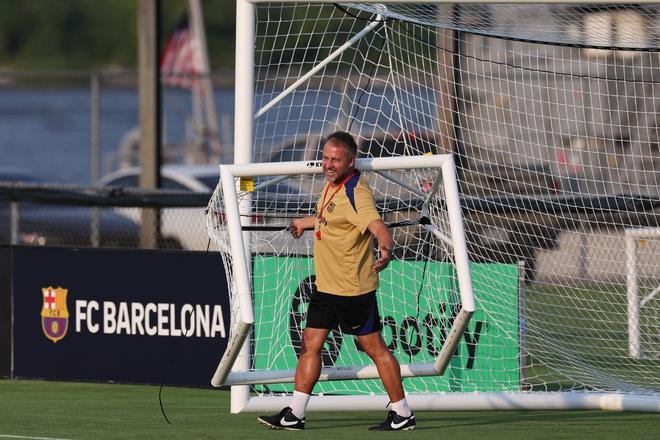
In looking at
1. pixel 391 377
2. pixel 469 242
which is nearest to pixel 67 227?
pixel 469 242

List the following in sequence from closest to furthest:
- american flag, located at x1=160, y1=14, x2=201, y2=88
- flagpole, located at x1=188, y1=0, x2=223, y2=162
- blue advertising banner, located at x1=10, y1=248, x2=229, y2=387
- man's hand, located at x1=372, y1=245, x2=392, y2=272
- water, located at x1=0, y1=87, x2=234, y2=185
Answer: man's hand, located at x1=372, y1=245, x2=392, y2=272, blue advertising banner, located at x1=10, y1=248, x2=229, y2=387, flagpole, located at x1=188, y1=0, x2=223, y2=162, american flag, located at x1=160, y1=14, x2=201, y2=88, water, located at x1=0, y1=87, x2=234, y2=185

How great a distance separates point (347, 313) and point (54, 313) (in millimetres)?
4123

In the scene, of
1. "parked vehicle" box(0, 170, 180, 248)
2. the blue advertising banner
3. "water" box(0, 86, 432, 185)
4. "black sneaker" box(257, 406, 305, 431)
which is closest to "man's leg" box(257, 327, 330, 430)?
"black sneaker" box(257, 406, 305, 431)

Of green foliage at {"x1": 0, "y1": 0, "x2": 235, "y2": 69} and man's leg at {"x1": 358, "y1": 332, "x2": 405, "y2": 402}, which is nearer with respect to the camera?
man's leg at {"x1": 358, "y1": 332, "x2": 405, "y2": 402}

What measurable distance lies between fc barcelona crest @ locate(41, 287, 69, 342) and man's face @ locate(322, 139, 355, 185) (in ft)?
13.4

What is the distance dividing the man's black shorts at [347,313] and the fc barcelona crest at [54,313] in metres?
3.80

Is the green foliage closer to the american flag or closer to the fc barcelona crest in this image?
the american flag

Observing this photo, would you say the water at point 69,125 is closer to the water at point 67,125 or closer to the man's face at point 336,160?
the water at point 67,125

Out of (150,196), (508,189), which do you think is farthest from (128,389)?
(508,189)

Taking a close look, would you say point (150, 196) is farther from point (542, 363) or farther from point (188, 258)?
point (542, 363)

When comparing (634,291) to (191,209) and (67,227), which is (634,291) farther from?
(67,227)

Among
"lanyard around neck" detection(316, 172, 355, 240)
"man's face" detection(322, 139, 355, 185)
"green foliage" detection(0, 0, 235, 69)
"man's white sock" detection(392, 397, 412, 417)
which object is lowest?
"man's white sock" detection(392, 397, 412, 417)

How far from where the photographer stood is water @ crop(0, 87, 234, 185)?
47219 mm

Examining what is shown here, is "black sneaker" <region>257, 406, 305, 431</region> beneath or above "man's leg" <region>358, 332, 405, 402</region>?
beneath
